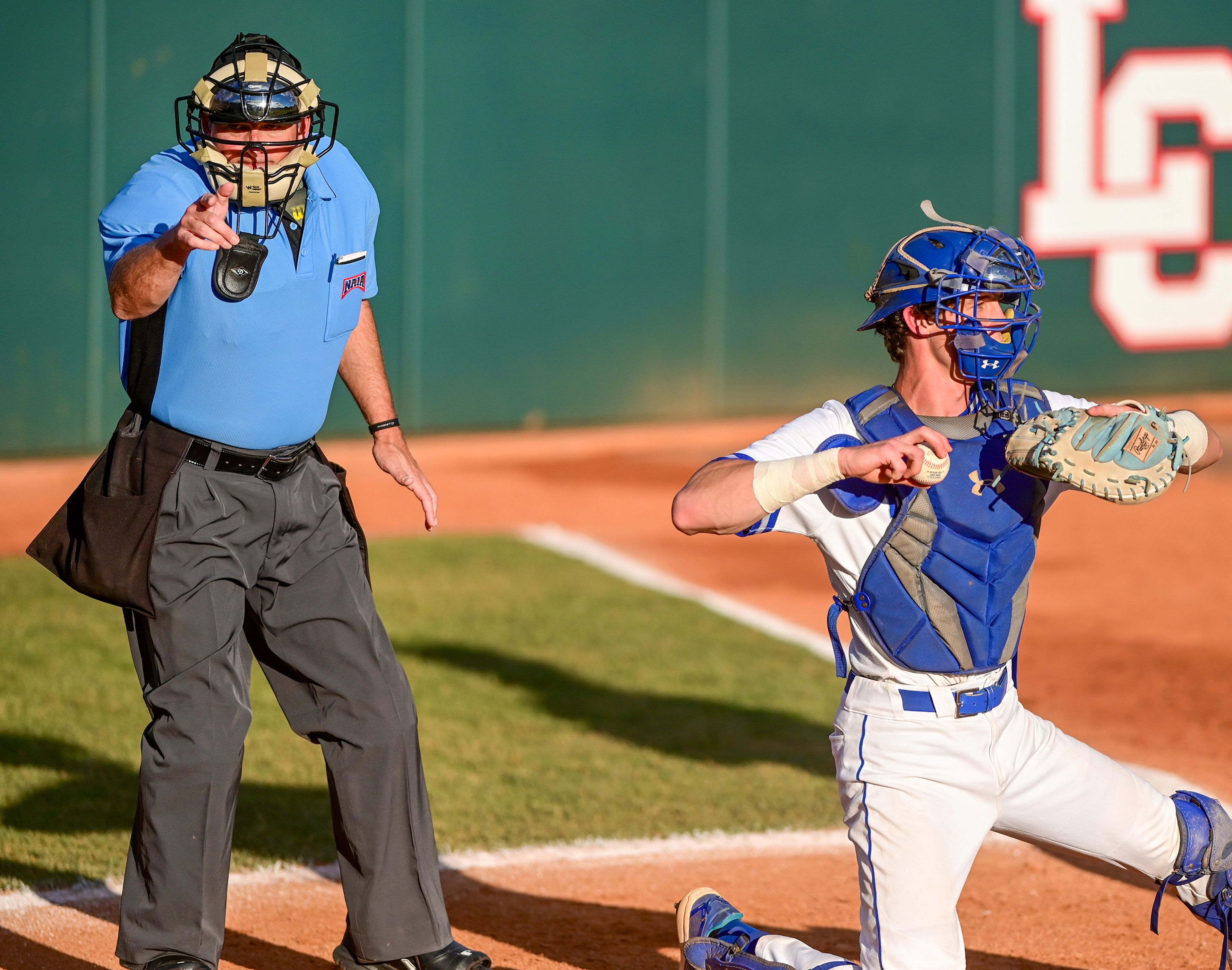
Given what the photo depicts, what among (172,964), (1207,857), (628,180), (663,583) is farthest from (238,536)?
(628,180)

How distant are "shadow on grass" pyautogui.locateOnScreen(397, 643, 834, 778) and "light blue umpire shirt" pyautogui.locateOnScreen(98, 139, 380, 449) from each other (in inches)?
112

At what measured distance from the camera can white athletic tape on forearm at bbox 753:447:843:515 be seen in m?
3.00

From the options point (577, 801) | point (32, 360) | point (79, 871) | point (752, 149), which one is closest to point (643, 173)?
point (752, 149)

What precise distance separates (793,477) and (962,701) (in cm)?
59

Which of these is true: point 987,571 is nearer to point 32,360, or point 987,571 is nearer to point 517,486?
point 517,486

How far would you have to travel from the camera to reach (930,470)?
298 centimetres

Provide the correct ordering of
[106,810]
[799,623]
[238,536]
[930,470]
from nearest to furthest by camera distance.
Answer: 1. [930,470]
2. [238,536]
3. [106,810]
4. [799,623]

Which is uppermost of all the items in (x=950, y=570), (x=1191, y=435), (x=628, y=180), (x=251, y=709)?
(x=628, y=180)

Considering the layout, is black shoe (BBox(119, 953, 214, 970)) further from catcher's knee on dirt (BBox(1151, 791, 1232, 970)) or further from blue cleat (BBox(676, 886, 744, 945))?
catcher's knee on dirt (BBox(1151, 791, 1232, 970))

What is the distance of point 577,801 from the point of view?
17.7 feet

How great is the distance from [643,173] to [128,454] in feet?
35.7

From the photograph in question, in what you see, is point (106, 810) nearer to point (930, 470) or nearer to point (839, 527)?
point (839, 527)

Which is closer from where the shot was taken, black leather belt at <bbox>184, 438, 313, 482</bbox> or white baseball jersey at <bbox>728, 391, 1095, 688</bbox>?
white baseball jersey at <bbox>728, 391, 1095, 688</bbox>

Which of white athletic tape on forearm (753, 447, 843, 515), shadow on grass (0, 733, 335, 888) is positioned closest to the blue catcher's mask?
white athletic tape on forearm (753, 447, 843, 515)
